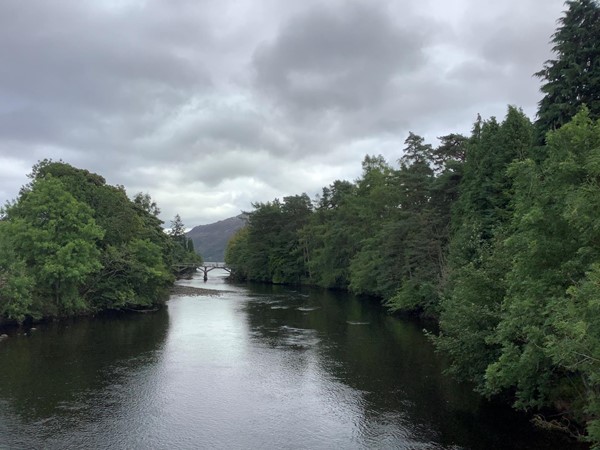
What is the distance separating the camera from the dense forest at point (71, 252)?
38.3 metres

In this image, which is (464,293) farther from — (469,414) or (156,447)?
(156,447)

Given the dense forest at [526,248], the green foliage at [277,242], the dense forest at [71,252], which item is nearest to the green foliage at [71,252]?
the dense forest at [71,252]

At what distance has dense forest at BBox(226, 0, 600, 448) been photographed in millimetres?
13789

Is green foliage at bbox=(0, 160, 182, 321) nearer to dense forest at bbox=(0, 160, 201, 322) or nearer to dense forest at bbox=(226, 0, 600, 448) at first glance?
dense forest at bbox=(0, 160, 201, 322)

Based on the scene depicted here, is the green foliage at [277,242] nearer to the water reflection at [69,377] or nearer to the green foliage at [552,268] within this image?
the water reflection at [69,377]

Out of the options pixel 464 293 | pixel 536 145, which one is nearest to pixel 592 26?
pixel 536 145

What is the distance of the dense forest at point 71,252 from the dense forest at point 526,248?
1038 inches

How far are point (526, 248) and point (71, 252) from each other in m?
36.5

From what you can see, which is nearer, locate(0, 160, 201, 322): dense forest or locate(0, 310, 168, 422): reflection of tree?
locate(0, 310, 168, 422): reflection of tree

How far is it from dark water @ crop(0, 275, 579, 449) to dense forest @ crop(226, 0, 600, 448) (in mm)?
2307

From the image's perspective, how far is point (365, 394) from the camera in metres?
21.8

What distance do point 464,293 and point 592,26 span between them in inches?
584

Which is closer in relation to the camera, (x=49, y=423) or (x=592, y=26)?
(x=49, y=423)

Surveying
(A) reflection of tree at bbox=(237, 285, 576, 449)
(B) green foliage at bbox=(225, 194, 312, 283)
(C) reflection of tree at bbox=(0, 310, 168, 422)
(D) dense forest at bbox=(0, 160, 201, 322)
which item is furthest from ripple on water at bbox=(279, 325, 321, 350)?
(B) green foliage at bbox=(225, 194, 312, 283)
